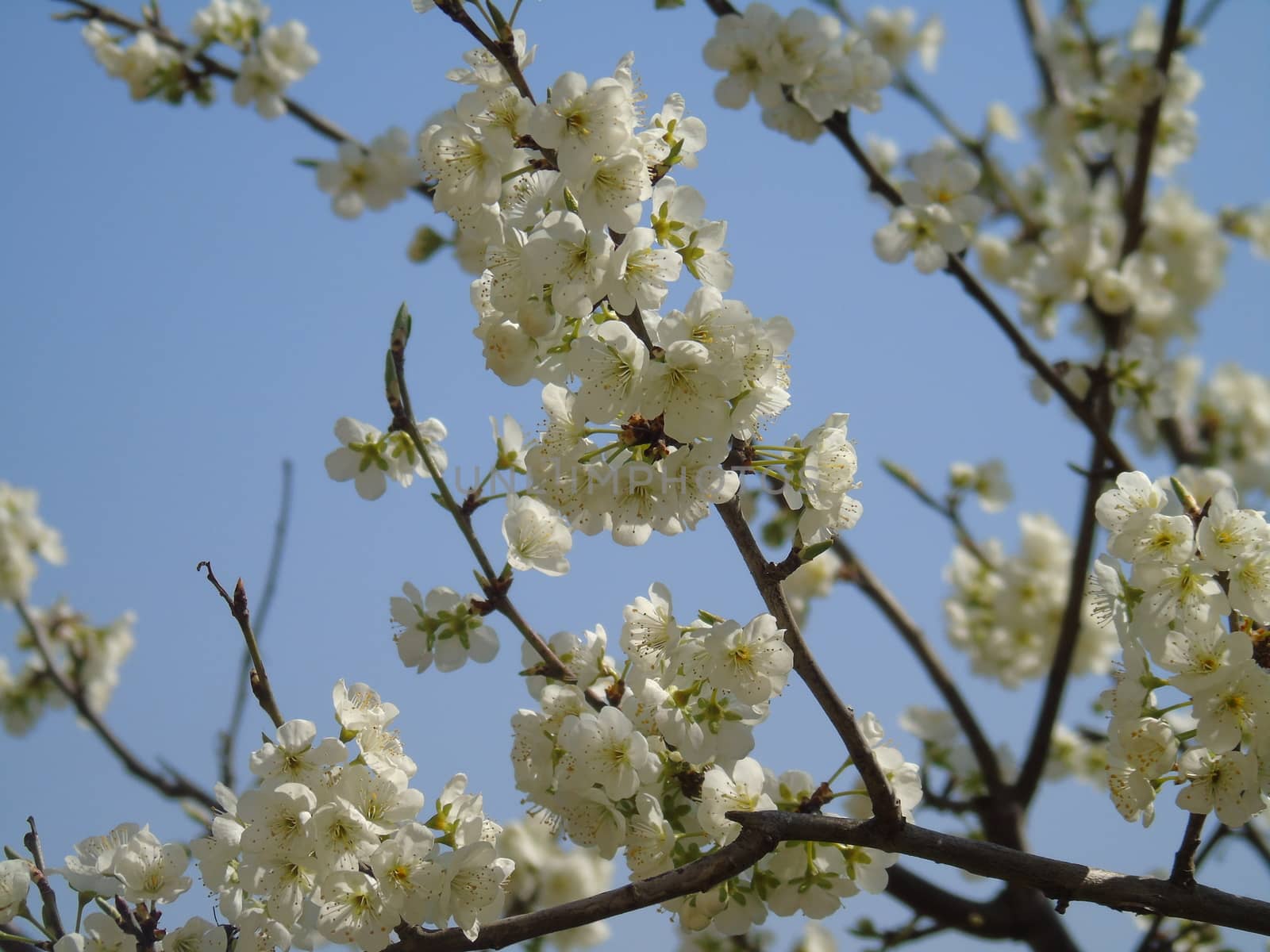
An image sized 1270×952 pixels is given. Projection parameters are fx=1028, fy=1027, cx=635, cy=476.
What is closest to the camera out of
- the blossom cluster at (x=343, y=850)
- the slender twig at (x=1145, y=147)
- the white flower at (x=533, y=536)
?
the blossom cluster at (x=343, y=850)

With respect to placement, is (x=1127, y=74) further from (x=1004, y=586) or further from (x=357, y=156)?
(x=357, y=156)

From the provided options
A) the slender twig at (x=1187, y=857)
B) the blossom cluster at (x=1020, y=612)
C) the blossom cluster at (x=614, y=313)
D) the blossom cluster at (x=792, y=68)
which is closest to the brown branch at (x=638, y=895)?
the blossom cluster at (x=614, y=313)

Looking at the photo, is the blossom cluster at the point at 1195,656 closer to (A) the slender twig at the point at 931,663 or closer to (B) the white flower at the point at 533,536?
(B) the white flower at the point at 533,536

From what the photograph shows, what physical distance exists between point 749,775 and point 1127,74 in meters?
3.55

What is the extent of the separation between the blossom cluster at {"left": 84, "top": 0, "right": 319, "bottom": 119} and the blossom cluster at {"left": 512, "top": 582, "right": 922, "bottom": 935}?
121 inches

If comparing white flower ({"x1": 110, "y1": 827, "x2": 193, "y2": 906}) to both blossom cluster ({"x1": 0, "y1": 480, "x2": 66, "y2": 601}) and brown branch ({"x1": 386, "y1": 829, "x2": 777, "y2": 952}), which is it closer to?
brown branch ({"x1": 386, "y1": 829, "x2": 777, "y2": 952})

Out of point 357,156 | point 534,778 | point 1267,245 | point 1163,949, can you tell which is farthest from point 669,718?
point 1267,245

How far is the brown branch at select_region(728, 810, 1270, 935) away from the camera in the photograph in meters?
1.41

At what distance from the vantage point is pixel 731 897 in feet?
5.69

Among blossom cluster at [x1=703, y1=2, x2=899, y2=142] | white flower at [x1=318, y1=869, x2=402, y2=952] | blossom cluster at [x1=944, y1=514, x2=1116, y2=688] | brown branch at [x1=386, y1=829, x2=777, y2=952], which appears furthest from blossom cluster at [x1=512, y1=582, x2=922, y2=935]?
blossom cluster at [x1=944, y1=514, x2=1116, y2=688]

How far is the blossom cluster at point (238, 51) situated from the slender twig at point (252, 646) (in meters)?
2.93

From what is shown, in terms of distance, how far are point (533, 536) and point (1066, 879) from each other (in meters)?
1.01

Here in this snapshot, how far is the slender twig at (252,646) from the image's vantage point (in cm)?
152

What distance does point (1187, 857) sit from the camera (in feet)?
4.77
